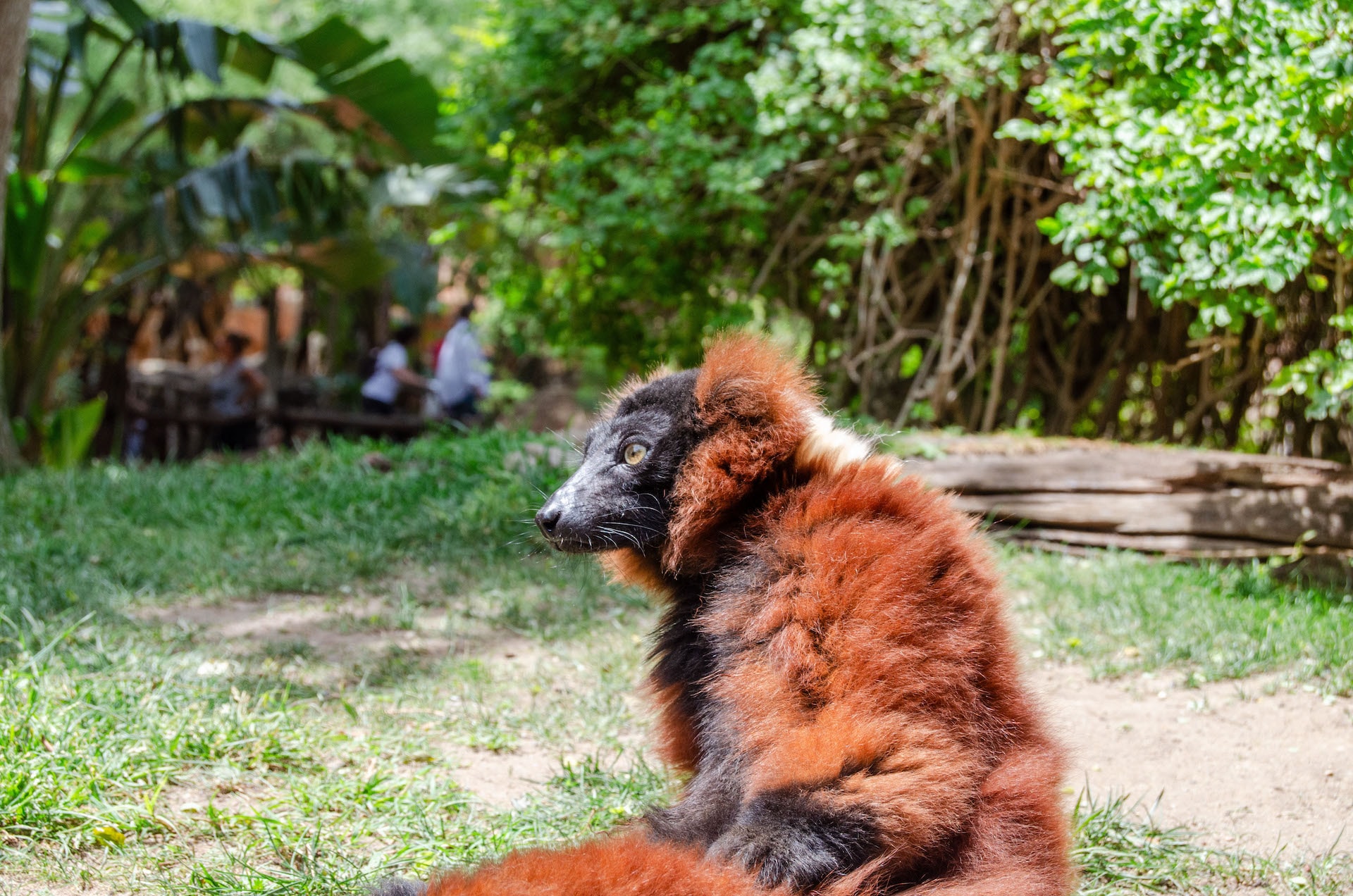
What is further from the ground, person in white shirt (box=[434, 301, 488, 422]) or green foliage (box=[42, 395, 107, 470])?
person in white shirt (box=[434, 301, 488, 422])

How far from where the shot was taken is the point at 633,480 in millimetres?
2510

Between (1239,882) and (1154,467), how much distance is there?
3.37 metres

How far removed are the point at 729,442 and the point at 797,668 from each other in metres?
0.58

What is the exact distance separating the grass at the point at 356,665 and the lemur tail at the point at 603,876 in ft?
2.95

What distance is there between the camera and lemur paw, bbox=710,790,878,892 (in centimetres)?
181

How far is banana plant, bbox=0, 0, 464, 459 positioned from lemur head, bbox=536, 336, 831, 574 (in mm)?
6695

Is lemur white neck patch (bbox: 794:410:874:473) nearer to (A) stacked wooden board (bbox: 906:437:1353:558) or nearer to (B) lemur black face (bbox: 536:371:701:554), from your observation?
(B) lemur black face (bbox: 536:371:701:554)

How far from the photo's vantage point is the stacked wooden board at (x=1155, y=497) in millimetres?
5398

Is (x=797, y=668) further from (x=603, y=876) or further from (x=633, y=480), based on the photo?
(x=633, y=480)

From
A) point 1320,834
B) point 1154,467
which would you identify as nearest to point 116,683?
point 1320,834

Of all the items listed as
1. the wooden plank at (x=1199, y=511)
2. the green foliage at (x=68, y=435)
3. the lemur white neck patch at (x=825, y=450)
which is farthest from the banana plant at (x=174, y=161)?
the lemur white neck patch at (x=825, y=450)

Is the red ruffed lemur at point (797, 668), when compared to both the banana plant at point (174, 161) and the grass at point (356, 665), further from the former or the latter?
the banana plant at point (174, 161)

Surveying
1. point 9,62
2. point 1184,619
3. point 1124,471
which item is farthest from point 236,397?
point 1184,619

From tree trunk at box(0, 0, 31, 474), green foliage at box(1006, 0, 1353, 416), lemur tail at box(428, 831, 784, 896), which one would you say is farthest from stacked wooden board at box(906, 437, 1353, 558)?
tree trunk at box(0, 0, 31, 474)
